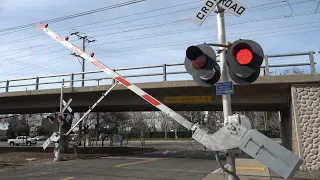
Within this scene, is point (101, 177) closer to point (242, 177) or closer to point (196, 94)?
point (242, 177)

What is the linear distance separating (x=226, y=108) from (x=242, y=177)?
27.2 ft

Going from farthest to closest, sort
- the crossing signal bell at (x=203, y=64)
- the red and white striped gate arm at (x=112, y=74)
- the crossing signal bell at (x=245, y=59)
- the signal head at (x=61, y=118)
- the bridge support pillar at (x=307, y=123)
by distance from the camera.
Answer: the signal head at (x=61, y=118) → the bridge support pillar at (x=307, y=123) → the red and white striped gate arm at (x=112, y=74) → the crossing signal bell at (x=203, y=64) → the crossing signal bell at (x=245, y=59)

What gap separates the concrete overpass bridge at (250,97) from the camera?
14555 millimetres

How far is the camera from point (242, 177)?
12.0 m

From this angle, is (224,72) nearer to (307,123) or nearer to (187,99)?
(307,123)

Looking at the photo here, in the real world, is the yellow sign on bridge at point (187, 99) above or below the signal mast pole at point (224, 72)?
above

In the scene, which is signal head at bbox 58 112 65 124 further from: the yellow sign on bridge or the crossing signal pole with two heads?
the crossing signal pole with two heads

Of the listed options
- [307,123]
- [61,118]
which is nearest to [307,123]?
[307,123]

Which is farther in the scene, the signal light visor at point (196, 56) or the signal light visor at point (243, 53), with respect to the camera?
the signal light visor at point (196, 56)

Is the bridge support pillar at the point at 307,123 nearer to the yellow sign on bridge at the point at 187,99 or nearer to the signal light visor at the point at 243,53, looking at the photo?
the yellow sign on bridge at the point at 187,99

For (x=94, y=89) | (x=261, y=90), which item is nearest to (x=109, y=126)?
(x=94, y=89)

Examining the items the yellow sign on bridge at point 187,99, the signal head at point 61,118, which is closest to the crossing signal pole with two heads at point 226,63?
the yellow sign on bridge at point 187,99

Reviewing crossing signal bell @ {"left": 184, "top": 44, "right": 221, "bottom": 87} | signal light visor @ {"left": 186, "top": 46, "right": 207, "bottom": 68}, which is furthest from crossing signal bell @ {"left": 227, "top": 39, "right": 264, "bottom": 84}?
signal light visor @ {"left": 186, "top": 46, "right": 207, "bottom": 68}

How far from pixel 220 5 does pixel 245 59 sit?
1024mm
